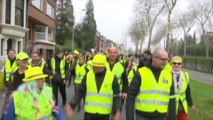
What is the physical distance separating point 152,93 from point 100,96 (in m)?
0.77

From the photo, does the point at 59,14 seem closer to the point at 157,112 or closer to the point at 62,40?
the point at 62,40

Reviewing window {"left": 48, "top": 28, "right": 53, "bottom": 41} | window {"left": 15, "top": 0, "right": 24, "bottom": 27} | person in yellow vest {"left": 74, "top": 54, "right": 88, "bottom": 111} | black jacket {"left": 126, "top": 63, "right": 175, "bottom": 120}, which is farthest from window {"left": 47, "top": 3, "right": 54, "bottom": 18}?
black jacket {"left": 126, "top": 63, "right": 175, "bottom": 120}

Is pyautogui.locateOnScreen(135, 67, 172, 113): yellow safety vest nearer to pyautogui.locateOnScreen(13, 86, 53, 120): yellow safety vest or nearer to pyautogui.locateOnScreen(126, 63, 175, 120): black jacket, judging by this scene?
pyautogui.locateOnScreen(126, 63, 175, 120): black jacket

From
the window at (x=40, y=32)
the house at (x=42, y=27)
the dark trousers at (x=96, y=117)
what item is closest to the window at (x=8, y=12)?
the house at (x=42, y=27)

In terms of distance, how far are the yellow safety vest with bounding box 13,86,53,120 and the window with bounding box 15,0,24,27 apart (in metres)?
24.0

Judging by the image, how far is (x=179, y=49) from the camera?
13325 cm

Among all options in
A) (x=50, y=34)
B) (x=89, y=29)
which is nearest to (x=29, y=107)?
(x=50, y=34)

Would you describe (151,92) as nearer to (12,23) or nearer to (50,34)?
(12,23)

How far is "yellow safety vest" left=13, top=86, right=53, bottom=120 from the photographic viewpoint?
13.6 ft

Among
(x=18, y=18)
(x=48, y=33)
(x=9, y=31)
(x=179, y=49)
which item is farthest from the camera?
(x=179, y=49)

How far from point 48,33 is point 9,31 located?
22.5 m

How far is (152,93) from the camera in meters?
5.47

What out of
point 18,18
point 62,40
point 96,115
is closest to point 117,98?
point 96,115

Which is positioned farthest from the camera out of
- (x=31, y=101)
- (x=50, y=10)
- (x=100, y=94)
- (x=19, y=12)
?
(x=50, y=10)
